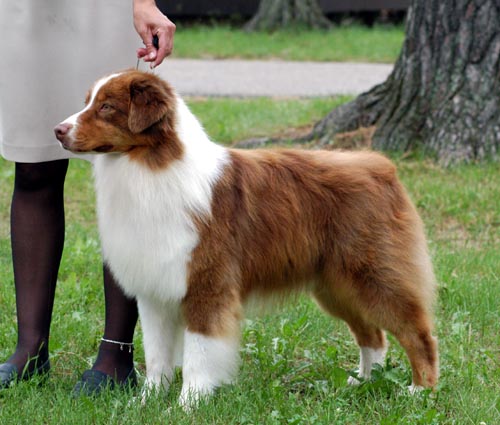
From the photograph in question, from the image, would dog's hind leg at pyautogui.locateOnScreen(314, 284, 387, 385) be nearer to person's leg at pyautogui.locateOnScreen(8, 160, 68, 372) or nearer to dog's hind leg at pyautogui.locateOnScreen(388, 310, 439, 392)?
dog's hind leg at pyautogui.locateOnScreen(388, 310, 439, 392)

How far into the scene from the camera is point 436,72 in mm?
7629

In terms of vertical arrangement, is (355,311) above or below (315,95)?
above

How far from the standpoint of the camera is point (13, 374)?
4.16 m

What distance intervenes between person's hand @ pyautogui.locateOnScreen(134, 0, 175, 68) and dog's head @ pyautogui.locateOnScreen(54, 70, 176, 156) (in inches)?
5.3

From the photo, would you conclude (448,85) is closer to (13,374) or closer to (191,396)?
(191,396)

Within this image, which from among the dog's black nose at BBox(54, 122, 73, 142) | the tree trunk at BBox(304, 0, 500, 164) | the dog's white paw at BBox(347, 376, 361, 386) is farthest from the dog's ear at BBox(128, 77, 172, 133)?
the tree trunk at BBox(304, 0, 500, 164)

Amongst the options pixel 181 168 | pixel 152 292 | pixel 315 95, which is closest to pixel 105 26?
pixel 181 168

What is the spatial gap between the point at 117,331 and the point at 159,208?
2.74 ft

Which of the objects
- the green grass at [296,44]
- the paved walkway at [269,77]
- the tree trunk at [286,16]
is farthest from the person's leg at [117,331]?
the tree trunk at [286,16]

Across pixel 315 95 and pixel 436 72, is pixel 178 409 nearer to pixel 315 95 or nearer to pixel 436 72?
pixel 436 72

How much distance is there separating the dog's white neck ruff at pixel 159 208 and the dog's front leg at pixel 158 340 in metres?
0.18

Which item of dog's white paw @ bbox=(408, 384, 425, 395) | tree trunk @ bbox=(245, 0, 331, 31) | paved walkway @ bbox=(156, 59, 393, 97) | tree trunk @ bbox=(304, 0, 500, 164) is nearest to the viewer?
dog's white paw @ bbox=(408, 384, 425, 395)

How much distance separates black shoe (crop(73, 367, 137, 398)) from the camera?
13.2 feet

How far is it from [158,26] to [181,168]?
0.60 metres
